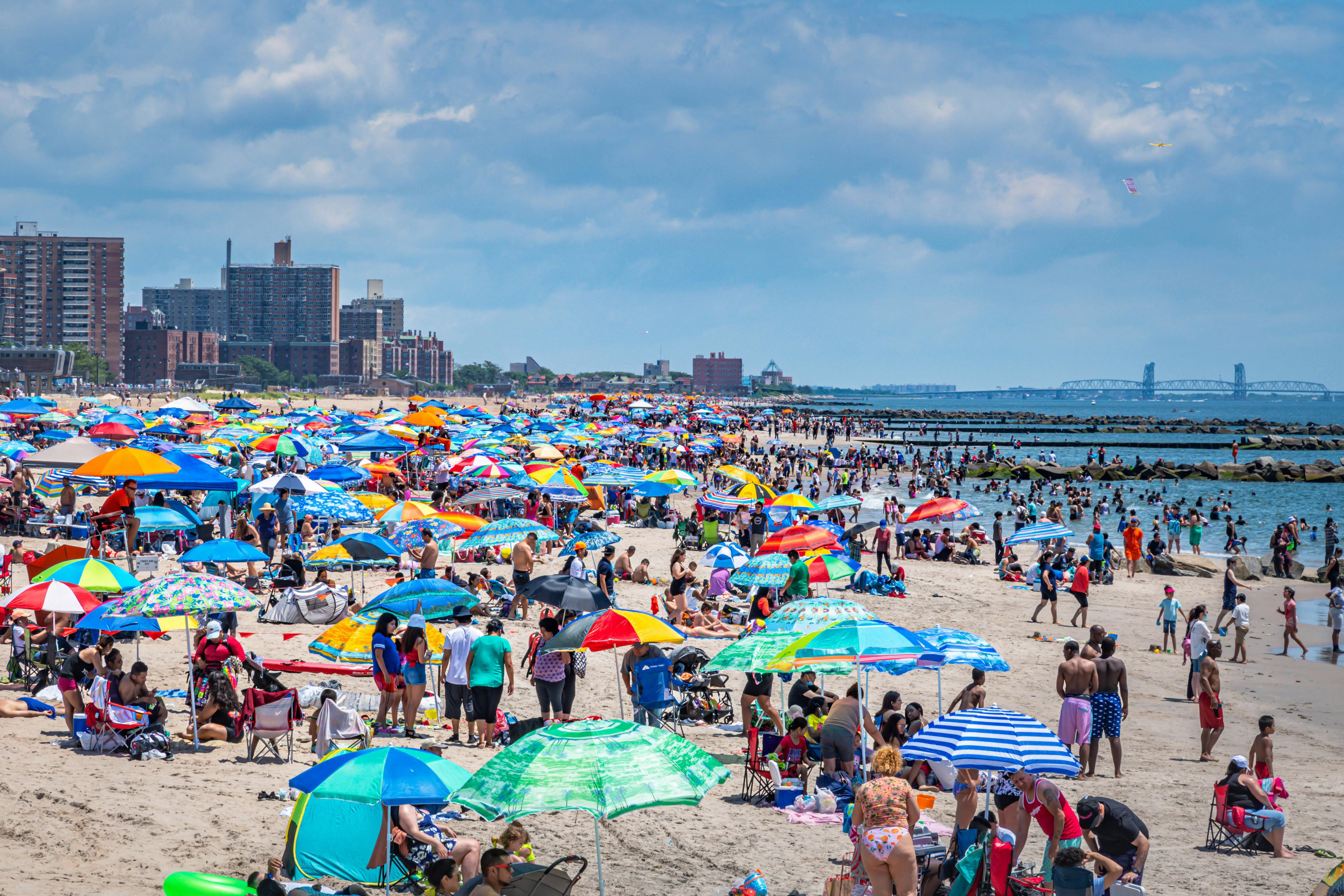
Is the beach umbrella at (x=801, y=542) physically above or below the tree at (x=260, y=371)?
below

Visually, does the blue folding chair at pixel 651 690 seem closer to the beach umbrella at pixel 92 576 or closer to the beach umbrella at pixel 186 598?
the beach umbrella at pixel 186 598

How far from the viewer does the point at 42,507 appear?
21.7 m

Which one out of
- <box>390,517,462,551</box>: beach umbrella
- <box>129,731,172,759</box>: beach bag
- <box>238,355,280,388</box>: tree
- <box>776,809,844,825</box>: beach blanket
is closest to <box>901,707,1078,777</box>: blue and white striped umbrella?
<box>776,809,844,825</box>: beach blanket

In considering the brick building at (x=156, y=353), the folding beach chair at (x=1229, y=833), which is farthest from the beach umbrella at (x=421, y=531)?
the brick building at (x=156, y=353)

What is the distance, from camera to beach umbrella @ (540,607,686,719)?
9234 millimetres

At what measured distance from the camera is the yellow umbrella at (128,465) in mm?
15852

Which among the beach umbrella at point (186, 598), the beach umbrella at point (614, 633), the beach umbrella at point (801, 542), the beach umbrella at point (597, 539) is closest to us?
the beach umbrella at point (186, 598)

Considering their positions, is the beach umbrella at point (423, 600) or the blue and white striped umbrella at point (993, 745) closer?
the blue and white striped umbrella at point (993, 745)

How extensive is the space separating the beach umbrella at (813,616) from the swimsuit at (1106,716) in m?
2.74

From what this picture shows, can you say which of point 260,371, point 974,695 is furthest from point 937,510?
point 260,371

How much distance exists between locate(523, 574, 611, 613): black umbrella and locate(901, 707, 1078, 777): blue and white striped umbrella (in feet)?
15.6

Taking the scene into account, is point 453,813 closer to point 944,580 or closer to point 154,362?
point 944,580

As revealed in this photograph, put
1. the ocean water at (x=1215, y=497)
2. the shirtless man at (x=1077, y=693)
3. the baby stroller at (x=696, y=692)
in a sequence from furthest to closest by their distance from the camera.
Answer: the ocean water at (x=1215, y=497)
the baby stroller at (x=696, y=692)
the shirtless man at (x=1077, y=693)

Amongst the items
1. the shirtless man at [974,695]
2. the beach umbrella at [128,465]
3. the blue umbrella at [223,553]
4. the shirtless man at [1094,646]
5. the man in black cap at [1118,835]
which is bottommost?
the man in black cap at [1118,835]
